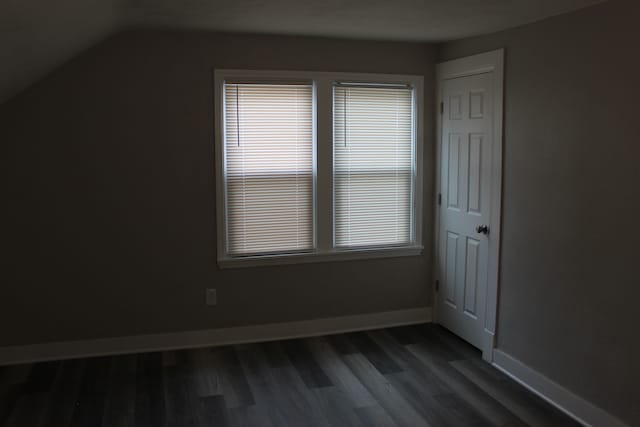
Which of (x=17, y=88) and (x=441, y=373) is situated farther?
(x=441, y=373)

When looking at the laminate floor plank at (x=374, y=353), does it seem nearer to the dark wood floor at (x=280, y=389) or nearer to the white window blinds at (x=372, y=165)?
the dark wood floor at (x=280, y=389)

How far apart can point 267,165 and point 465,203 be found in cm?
150

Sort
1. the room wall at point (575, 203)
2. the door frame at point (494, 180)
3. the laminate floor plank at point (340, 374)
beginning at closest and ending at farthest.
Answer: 1. the room wall at point (575, 203)
2. the laminate floor plank at point (340, 374)
3. the door frame at point (494, 180)

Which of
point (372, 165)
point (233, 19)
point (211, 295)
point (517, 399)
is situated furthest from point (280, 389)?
point (233, 19)

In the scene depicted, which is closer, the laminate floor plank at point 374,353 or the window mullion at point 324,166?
the laminate floor plank at point 374,353

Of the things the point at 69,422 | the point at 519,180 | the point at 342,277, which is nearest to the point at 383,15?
the point at 519,180

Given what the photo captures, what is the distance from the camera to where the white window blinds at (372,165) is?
176 inches

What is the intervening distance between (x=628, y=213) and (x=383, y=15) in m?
1.72

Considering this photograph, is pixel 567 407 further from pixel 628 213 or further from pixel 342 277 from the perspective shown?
pixel 342 277

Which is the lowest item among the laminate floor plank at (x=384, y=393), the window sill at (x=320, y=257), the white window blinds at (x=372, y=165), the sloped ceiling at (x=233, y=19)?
the laminate floor plank at (x=384, y=393)

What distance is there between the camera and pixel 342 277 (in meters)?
4.61

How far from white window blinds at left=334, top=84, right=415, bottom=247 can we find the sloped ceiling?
2.13ft

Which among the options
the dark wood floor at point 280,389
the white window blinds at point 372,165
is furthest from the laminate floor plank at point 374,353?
the white window blinds at point 372,165

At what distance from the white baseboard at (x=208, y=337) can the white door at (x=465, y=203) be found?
18.8 inches
